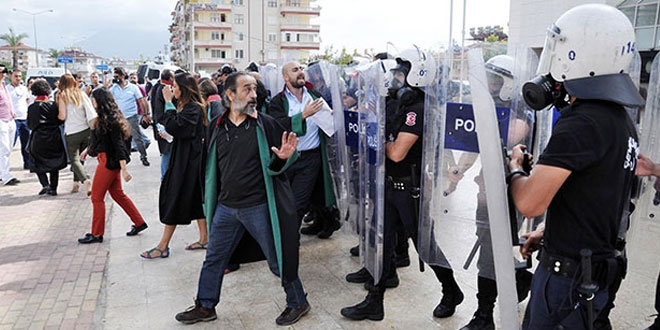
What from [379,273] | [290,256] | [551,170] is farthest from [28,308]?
[551,170]

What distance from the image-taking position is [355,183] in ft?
13.6

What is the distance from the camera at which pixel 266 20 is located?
6656 cm

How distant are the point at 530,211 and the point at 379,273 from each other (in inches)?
67.7

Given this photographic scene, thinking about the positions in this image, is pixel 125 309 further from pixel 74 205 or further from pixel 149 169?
pixel 149 169

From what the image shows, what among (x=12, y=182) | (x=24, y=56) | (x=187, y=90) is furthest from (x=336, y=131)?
(x=24, y=56)

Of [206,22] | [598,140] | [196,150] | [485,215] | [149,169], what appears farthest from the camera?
[206,22]

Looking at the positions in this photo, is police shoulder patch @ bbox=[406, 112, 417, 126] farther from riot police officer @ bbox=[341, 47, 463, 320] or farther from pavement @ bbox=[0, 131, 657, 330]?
pavement @ bbox=[0, 131, 657, 330]

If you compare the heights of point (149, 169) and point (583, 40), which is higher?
point (583, 40)

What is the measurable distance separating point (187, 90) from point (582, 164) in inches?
147

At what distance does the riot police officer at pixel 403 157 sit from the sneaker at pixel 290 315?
1.03ft

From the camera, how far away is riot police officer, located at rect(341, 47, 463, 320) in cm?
333

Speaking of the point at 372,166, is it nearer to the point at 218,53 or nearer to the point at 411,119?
the point at 411,119

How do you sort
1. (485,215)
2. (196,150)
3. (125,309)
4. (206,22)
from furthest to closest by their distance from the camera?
(206,22) → (196,150) → (125,309) → (485,215)

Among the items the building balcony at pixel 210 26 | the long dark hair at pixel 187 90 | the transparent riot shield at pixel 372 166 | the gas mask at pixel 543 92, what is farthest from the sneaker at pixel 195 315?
the building balcony at pixel 210 26
